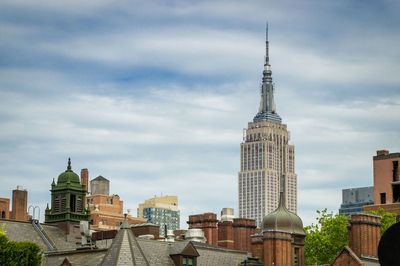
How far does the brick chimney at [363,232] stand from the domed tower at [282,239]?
5290mm

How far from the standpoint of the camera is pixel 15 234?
3273 inches

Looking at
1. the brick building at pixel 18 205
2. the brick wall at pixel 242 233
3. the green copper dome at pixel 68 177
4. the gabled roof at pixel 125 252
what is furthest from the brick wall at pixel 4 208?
the gabled roof at pixel 125 252

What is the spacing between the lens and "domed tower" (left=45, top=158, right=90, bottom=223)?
93.6 metres

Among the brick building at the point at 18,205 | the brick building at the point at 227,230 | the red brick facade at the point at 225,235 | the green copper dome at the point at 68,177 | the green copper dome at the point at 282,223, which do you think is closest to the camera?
the green copper dome at the point at 282,223

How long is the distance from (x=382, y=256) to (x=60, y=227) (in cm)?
8352

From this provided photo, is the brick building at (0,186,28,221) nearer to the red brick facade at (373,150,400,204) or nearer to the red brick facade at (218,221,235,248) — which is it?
the red brick facade at (373,150,400,204)

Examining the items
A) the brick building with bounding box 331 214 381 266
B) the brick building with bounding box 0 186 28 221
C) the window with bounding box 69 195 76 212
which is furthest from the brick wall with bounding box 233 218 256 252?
the brick building with bounding box 0 186 28 221

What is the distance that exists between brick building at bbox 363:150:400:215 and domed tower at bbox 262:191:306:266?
353ft

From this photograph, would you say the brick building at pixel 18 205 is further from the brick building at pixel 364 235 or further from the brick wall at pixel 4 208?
the brick building at pixel 364 235

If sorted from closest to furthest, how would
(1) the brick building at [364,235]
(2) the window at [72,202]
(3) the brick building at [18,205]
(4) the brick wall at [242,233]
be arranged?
1. (1) the brick building at [364,235]
2. (4) the brick wall at [242,233]
3. (2) the window at [72,202]
4. (3) the brick building at [18,205]

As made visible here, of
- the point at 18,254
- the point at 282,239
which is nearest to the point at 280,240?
the point at 282,239

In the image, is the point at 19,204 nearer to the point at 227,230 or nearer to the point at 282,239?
the point at 227,230

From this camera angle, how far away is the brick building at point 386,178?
588 feet

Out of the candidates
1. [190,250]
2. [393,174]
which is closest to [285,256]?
[190,250]
